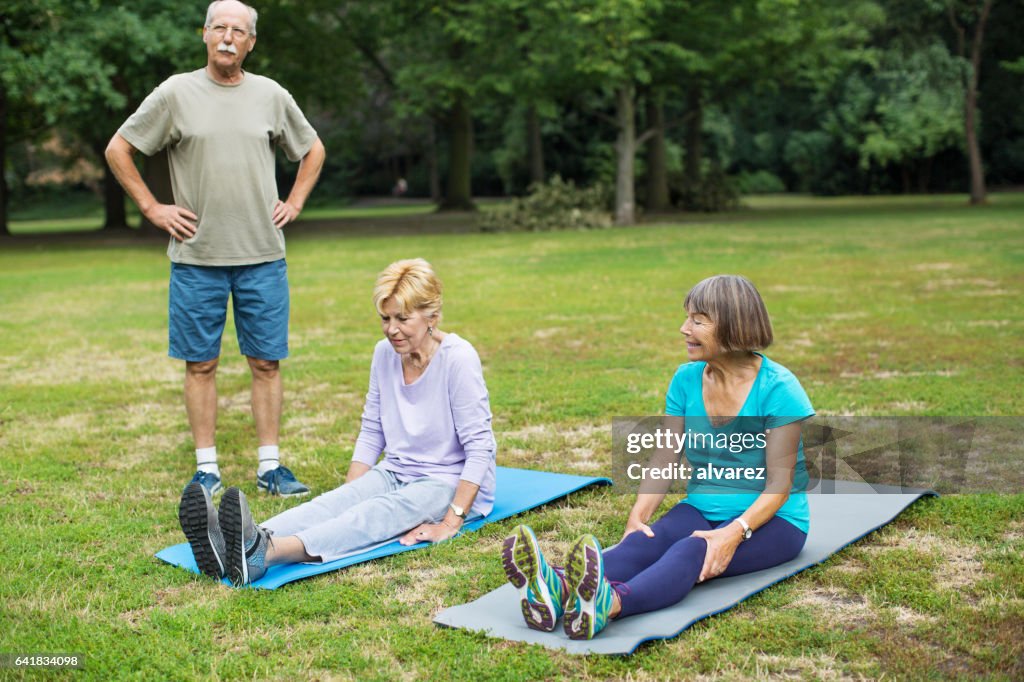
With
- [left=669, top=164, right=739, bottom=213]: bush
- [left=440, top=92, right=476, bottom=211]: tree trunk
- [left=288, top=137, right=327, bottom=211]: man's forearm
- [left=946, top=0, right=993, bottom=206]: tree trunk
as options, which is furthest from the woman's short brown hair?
[left=440, top=92, right=476, bottom=211]: tree trunk

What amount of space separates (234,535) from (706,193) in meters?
29.3

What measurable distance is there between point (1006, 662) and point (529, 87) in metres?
22.6

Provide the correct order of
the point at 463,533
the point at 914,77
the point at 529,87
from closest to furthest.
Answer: the point at 463,533 < the point at 529,87 < the point at 914,77

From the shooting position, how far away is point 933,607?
3.57 meters

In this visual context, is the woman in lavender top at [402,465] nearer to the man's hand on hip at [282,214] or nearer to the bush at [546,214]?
the man's hand on hip at [282,214]

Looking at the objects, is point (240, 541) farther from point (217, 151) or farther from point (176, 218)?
point (217, 151)

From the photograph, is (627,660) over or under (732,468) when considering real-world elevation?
under

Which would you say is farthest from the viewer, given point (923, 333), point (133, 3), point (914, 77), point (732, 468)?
point (914, 77)

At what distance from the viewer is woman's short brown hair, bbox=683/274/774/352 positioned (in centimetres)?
367

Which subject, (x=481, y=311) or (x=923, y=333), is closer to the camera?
(x=923, y=333)

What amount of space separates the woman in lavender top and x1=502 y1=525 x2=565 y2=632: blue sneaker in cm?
101

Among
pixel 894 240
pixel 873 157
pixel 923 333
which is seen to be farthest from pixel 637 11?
pixel 873 157

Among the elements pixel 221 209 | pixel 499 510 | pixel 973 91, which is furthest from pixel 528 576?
pixel 973 91

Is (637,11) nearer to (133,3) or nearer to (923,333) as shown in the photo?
(133,3)
